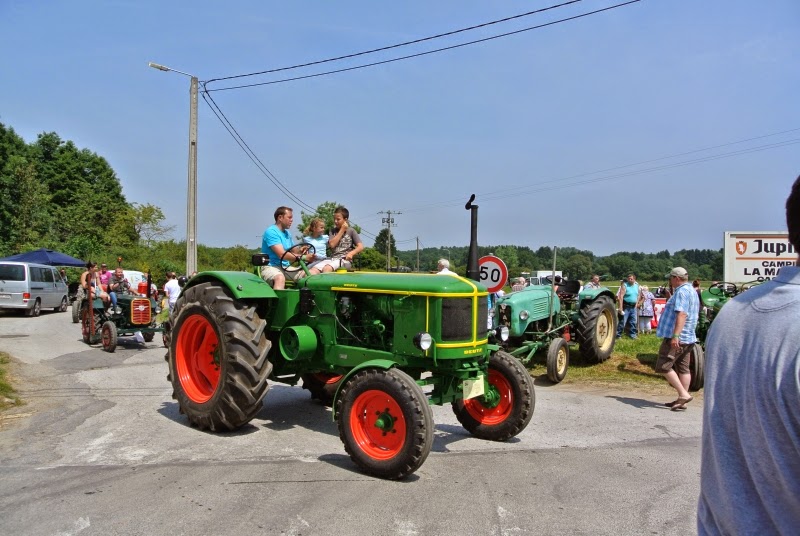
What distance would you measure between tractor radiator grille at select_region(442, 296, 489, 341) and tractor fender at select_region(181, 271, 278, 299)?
1.90 metres

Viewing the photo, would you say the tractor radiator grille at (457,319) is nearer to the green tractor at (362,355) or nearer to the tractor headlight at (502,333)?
the green tractor at (362,355)

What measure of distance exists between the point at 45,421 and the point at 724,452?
654 centimetres

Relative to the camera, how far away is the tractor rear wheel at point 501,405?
18.9ft

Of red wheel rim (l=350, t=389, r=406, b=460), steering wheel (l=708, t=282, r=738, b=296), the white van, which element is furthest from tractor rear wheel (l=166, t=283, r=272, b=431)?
the white van

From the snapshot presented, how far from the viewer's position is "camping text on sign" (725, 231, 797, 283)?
1345cm

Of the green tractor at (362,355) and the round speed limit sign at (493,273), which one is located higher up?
the round speed limit sign at (493,273)

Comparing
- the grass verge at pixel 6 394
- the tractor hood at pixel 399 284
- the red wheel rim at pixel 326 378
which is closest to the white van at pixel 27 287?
the grass verge at pixel 6 394

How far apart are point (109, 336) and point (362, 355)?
807 centimetres

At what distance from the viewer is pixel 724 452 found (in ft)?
5.07

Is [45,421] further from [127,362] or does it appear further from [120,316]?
[120,316]

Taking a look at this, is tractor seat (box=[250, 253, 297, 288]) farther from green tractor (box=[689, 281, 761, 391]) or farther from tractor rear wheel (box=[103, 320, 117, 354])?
green tractor (box=[689, 281, 761, 391])

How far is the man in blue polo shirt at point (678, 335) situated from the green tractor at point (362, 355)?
2.78 metres

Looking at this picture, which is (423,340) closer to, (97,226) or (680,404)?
(680,404)

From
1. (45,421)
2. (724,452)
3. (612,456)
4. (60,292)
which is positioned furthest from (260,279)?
(60,292)
